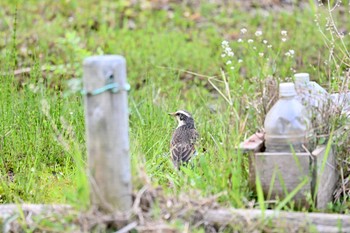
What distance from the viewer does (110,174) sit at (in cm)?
438

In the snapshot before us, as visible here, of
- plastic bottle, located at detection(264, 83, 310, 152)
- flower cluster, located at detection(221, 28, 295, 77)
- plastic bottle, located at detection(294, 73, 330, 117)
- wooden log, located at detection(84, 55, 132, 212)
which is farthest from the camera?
flower cluster, located at detection(221, 28, 295, 77)

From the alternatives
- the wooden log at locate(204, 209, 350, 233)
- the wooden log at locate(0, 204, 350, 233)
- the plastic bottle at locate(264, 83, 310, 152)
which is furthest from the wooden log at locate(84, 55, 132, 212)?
the plastic bottle at locate(264, 83, 310, 152)

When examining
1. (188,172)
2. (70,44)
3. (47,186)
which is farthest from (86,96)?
(70,44)

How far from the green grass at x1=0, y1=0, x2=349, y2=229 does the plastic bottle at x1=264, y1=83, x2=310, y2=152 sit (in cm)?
21

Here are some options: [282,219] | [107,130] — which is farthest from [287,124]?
[107,130]

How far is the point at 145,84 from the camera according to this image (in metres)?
8.74

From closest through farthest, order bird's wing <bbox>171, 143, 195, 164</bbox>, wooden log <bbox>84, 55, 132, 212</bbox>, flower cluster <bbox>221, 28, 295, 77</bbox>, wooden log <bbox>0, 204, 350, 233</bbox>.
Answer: wooden log <bbox>84, 55, 132, 212</bbox>
wooden log <bbox>0, 204, 350, 233</bbox>
flower cluster <bbox>221, 28, 295, 77</bbox>
bird's wing <bbox>171, 143, 195, 164</bbox>

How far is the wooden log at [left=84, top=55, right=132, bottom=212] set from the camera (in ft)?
14.2

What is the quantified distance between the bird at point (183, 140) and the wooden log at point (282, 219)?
161cm

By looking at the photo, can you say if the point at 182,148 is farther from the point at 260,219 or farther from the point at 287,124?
the point at 260,219

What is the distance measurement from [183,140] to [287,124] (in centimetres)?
158

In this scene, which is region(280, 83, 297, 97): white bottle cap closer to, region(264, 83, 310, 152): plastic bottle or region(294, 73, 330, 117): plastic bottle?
region(264, 83, 310, 152): plastic bottle

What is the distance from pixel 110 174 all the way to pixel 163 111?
3108 millimetres

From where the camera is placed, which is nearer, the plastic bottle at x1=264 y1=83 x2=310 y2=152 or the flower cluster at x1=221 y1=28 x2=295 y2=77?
the plastic bottle at x1=264 y1=83 x2=310 y2=152
